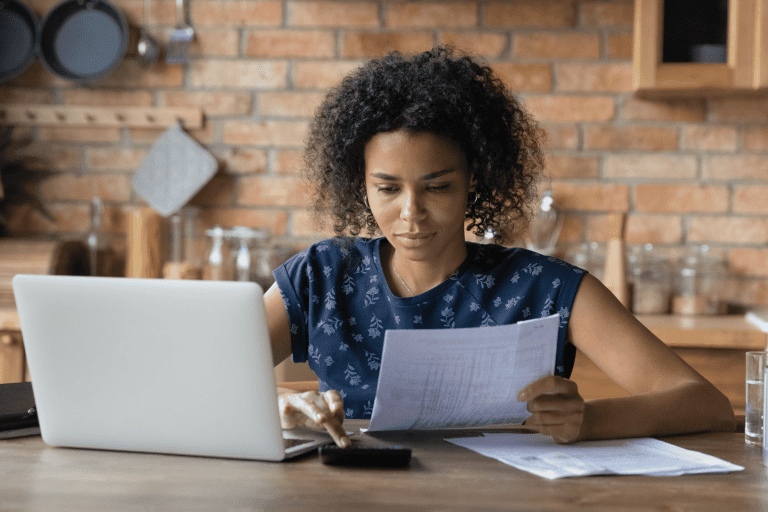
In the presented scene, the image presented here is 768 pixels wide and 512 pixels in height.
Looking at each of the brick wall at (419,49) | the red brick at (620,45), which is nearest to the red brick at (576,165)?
the brick wall at (419,49)

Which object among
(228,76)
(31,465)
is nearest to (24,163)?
(228,76)

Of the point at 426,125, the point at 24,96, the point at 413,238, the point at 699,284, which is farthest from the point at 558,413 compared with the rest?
the point at 24,96

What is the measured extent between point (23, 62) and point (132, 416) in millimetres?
2046

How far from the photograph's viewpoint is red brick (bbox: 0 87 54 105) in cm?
252

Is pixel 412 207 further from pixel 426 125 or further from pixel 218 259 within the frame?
pixel 218 259

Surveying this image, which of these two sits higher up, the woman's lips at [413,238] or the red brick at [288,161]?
the red brick at [288,161]

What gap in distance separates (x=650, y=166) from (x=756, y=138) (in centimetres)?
32

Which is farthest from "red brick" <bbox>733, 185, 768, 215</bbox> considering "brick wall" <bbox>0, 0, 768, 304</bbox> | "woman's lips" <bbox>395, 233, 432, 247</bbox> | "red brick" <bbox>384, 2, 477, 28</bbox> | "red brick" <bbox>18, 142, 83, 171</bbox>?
"red brick" <bbox>18, 142, 83, 171</bbox>

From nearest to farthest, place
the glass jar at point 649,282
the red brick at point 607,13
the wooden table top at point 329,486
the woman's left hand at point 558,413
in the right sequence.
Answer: the wooden table top at point 329,486 < the woman's left hand at point 558,413 < the glass jar at point 649,282 < the red brick at point 607,13

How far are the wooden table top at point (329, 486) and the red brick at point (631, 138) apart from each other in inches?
65.1

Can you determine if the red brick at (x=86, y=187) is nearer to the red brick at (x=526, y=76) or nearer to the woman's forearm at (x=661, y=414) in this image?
the red brick at (x=526, y=76)

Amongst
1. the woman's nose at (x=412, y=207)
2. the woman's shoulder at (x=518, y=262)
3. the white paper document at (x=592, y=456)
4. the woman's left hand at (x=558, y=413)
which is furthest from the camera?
the woman's shoulder at (x=518, y=262)

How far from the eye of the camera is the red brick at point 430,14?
2385mm

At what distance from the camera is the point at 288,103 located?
2.46 meters
